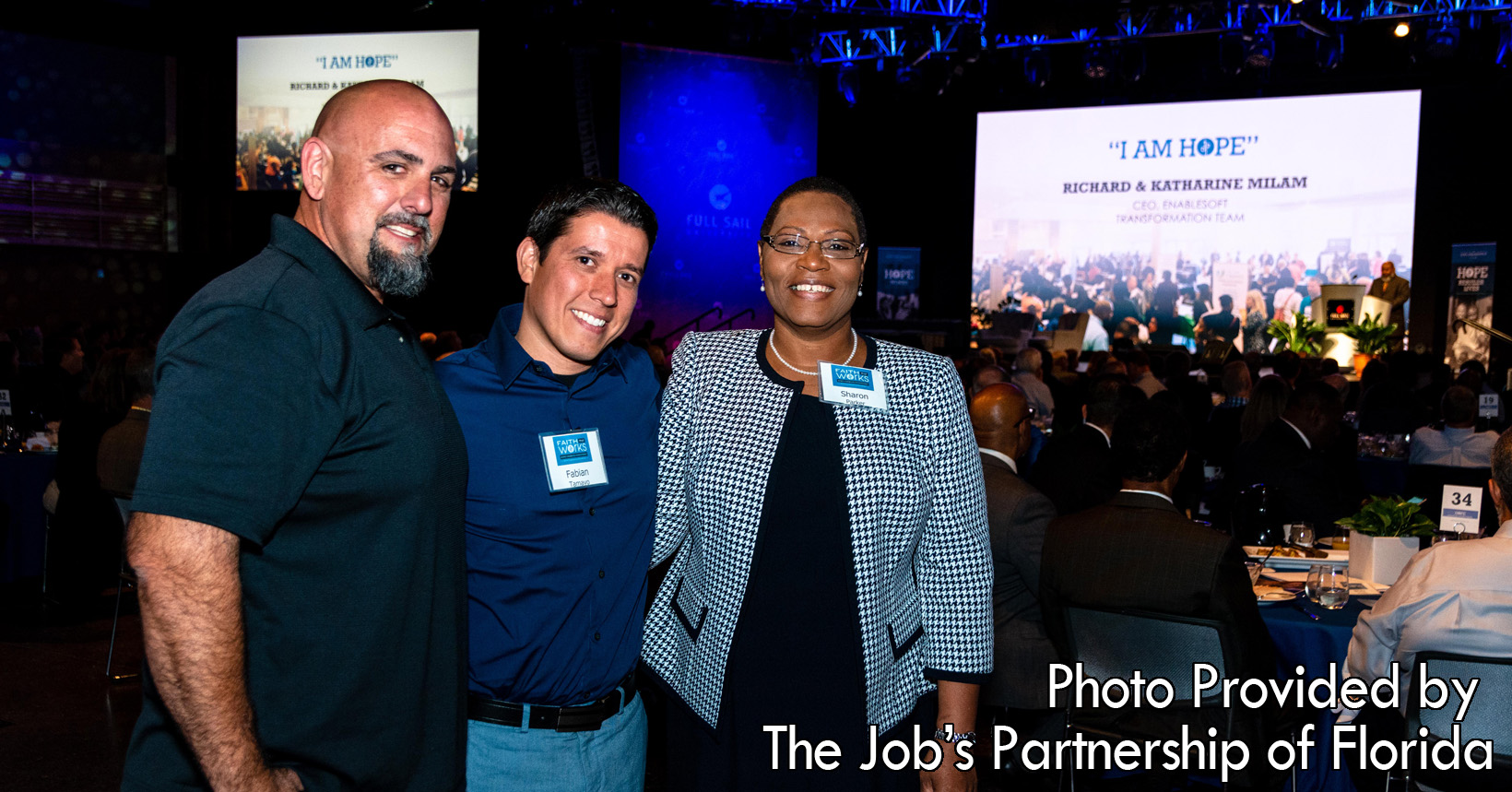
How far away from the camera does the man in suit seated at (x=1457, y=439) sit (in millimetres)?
5547

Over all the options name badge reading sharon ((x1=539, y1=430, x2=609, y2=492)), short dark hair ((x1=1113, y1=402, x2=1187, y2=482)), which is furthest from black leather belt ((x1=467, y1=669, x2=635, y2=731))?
short dark hair ((x1=1113, y1=402, x2=1187, y2=482))

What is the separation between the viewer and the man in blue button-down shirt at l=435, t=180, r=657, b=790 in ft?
5.65

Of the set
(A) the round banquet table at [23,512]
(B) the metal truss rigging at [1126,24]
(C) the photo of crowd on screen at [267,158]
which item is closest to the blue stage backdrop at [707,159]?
(B) the metal truss rigging at [1126,24]

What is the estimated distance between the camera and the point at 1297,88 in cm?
1388

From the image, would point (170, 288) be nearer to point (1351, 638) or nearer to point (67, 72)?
point (67, 72)

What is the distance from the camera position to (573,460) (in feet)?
5.80

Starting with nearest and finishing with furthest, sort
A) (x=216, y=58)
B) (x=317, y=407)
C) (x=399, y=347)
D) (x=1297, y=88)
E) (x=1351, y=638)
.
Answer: (x=317, y=407), (x=399, y=347), (x=1351, y=638), (x=1297, y=88), (x=216, y=58)

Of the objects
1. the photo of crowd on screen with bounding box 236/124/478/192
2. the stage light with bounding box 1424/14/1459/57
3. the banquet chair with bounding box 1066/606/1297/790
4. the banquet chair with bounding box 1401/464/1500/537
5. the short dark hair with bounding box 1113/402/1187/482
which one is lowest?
the banquet chair with bounding box 1066/606/1297/790

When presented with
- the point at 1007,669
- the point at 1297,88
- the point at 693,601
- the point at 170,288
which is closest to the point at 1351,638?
the point at 1007,669

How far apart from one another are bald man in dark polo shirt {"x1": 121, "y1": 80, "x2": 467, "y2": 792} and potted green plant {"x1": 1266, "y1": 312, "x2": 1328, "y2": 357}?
1349 centimetres

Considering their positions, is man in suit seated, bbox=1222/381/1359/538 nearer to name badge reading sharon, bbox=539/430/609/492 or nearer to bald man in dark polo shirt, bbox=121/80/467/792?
name badge reading sharon, bbox=539/430/609/492

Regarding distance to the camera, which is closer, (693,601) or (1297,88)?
(693,601)

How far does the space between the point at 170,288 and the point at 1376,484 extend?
14674 millimetres

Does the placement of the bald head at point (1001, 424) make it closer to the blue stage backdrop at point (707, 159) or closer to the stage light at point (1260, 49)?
the blue stage backdrop at point (707, 159)
